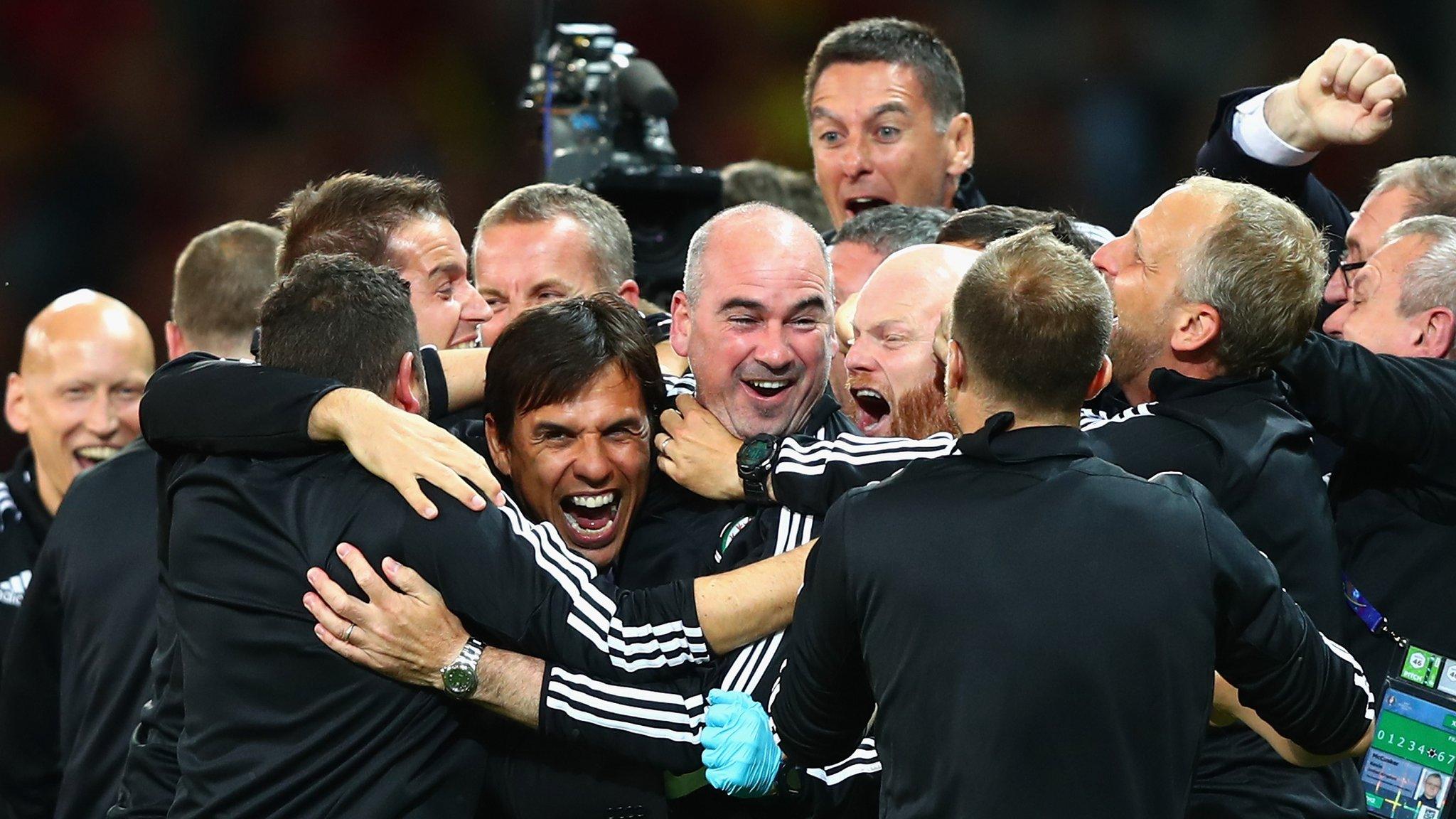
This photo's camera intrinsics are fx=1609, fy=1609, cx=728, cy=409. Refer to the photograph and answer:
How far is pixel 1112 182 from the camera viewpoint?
6566mm

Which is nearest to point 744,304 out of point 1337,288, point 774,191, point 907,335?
point 907,335

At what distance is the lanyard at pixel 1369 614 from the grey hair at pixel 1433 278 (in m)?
0.52

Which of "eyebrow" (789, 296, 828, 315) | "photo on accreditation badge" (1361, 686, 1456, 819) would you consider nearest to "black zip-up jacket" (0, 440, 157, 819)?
"eyebrow" (789, 296, 828, 315)

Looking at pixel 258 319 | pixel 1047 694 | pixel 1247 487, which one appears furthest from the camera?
pixel 258 319

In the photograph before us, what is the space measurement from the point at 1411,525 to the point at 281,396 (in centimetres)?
195

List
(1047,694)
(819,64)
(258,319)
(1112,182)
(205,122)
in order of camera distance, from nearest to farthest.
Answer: (1047,694) → (258,319) → (819,64) → (1112,182) → (205,122)

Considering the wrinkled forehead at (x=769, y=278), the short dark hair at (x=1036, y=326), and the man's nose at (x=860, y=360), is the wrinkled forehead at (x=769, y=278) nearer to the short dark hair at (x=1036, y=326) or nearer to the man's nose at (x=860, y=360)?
the man's nose at (x=860, y=360)

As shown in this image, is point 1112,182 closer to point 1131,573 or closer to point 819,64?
point 819,64

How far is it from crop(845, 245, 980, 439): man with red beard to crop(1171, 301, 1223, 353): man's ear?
417 millimetres

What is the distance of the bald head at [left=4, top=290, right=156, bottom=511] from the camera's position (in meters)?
4.28

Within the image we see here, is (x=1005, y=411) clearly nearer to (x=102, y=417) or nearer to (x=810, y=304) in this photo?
(x=810, y=304)

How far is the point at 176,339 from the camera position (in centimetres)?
391

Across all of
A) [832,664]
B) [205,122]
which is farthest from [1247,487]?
[205,122]

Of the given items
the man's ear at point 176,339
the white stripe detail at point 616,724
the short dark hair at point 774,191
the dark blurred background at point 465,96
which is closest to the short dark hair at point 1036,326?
the white stripe detail at point 616,724
